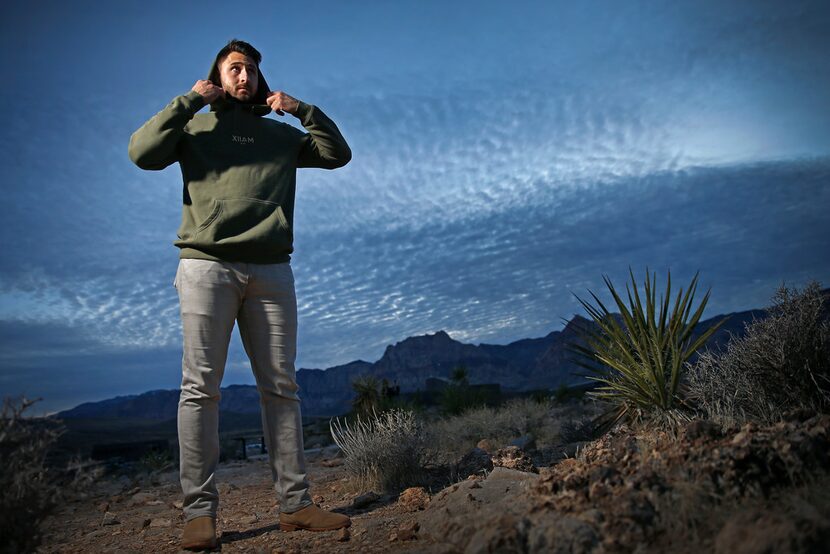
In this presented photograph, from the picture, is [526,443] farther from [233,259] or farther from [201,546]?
[233,259]

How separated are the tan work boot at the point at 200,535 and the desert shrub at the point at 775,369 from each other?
350 centimetres

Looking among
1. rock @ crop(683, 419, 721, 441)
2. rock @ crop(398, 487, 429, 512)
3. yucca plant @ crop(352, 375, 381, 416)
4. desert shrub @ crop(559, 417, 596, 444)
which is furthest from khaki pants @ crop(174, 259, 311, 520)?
yucca plant @ crop(352, 375, 381, 416)

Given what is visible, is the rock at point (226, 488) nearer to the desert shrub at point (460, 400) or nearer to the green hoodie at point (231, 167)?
the green hoodie at point (231, 167)

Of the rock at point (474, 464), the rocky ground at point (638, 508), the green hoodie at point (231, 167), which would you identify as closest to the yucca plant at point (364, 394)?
the rock at point (474, 464)

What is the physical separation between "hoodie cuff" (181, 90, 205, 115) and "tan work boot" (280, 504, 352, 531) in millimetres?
2540

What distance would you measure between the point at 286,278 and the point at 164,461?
9275mm

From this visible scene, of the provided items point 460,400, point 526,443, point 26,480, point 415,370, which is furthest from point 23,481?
point 415,370

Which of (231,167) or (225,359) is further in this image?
(231,167)

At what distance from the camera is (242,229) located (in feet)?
12.4

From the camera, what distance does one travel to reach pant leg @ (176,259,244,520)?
11.9 feet

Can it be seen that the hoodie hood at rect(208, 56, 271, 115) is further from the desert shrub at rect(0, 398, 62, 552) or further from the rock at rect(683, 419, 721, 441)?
the rock at rect(683, 419, 721, 441)

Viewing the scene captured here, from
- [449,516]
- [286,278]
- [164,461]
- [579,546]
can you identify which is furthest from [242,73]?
[164,461]

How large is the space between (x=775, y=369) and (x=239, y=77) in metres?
4.61

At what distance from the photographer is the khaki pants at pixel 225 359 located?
363 centimetres
